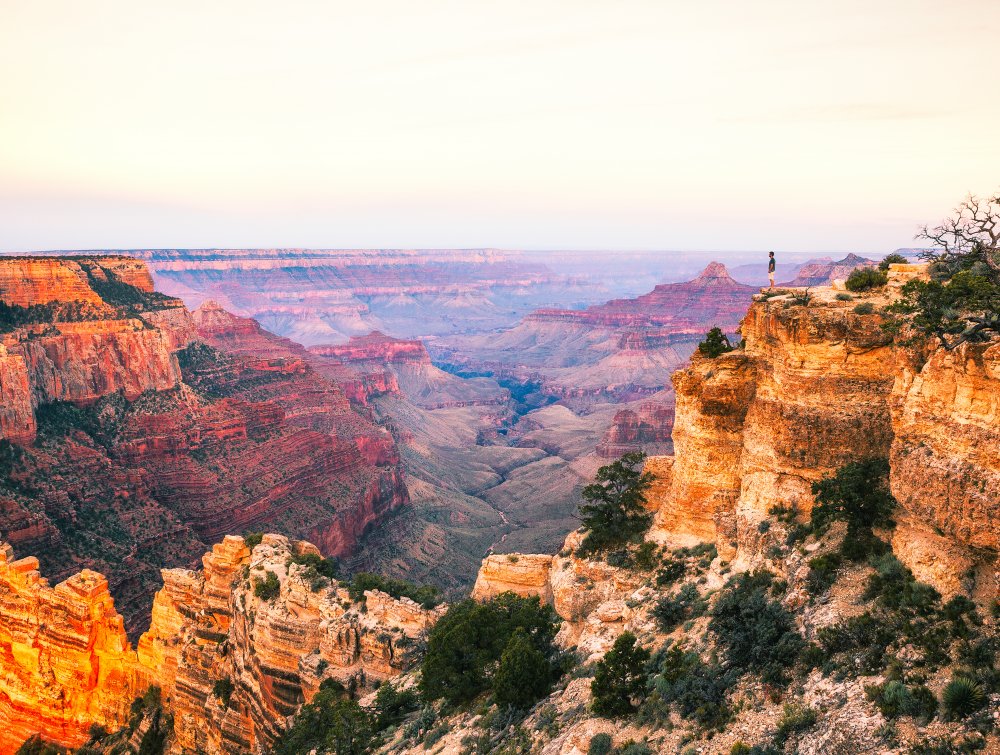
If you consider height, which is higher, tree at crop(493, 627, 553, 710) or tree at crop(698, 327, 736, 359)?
tree at crop(698, 327, 736, 359)

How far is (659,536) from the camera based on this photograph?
2542 cm

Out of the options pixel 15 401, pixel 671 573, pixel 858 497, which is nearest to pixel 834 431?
pixel 858 497

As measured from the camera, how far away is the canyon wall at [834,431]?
14266 mm

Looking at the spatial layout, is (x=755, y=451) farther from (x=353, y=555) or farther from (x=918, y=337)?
(x=353, y=555)

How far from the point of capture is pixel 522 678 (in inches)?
854

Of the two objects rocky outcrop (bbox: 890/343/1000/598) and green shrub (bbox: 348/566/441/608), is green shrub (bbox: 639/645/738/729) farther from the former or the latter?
green shrub (bbox: 348/566/441/608)

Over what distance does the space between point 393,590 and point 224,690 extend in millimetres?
9697

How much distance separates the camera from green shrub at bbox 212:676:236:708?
109 ft

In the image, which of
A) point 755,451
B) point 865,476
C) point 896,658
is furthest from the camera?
point 755,451

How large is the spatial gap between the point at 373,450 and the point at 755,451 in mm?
77233

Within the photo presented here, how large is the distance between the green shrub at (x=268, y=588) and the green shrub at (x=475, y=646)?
10597mm

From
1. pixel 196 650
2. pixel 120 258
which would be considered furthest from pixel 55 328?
pixel 196 650

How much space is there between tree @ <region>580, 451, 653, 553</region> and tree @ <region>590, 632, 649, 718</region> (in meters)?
7.94

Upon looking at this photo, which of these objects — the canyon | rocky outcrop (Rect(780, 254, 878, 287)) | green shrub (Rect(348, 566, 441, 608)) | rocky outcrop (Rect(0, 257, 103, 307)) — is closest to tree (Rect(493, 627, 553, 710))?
the canyon
